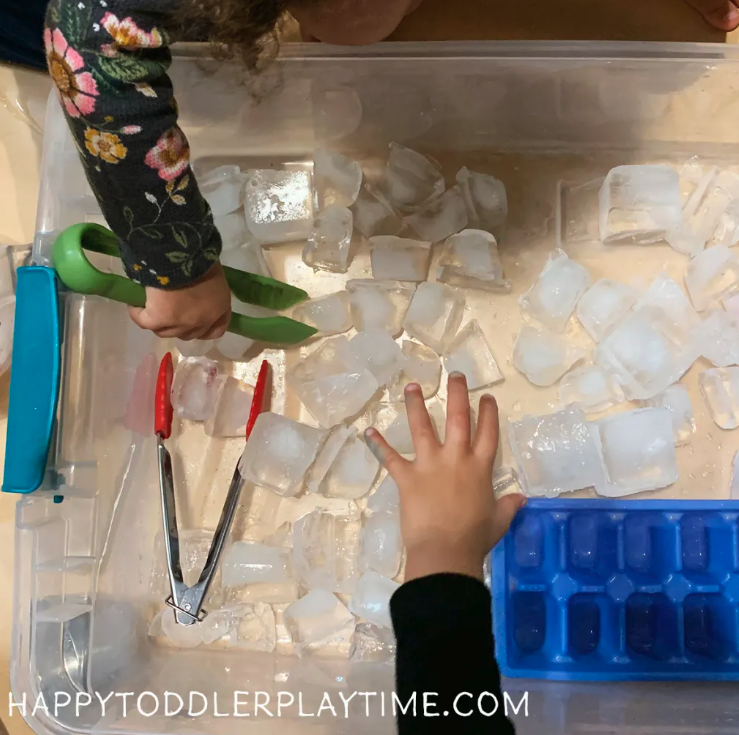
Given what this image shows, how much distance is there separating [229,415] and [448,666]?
13.8 inches

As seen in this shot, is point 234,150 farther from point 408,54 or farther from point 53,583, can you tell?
point 53,583

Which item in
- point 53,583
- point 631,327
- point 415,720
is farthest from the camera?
point 631,327

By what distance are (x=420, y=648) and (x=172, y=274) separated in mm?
341

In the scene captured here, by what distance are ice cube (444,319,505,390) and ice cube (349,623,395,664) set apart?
0.88 ft

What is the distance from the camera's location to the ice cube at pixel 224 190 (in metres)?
0.76

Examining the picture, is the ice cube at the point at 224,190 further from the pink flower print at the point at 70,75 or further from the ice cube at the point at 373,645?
the ice cube at the point at 373,645

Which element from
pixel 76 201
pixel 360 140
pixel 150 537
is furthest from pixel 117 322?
pixel 360 140

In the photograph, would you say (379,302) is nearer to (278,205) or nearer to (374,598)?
(278,205)

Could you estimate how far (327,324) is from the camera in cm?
74

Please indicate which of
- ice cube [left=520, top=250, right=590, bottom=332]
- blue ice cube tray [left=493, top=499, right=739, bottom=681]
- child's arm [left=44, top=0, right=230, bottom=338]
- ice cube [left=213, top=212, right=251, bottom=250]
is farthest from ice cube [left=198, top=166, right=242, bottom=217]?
blue ice cube tray [left=493, top=499, right=739, bottom=681]

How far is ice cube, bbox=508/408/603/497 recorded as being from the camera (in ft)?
2.26

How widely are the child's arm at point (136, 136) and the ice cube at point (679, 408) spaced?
19.0 inches

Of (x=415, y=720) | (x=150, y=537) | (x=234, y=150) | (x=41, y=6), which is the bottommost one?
(x=415, y=720)

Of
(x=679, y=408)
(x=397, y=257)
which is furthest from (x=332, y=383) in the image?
(x=679, y=408)
